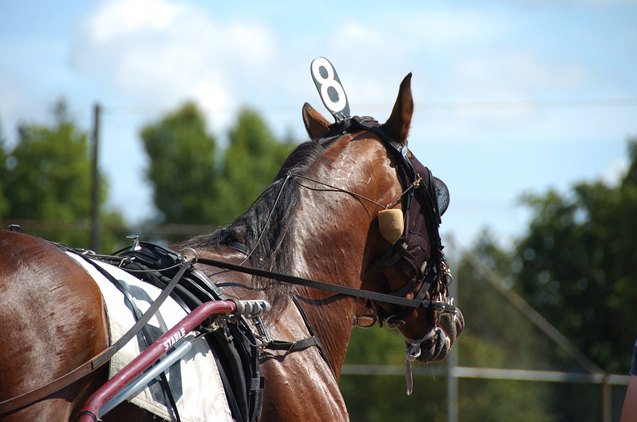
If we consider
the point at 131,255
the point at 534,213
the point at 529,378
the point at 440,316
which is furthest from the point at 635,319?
the point at 131,255

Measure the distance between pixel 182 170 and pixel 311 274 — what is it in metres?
50.2

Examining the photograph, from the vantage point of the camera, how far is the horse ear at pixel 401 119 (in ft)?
13.3

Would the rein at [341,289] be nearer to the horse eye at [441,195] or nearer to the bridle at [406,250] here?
the bridle at [406,250]

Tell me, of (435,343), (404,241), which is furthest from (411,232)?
(435,343)

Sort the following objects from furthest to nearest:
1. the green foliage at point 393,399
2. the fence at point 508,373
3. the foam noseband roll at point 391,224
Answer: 1. the green foliage at point 393,399
2. the fence at point 508,373
3. the foam noseband roll at point 391,224

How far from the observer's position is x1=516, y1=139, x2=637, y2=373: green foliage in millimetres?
22031

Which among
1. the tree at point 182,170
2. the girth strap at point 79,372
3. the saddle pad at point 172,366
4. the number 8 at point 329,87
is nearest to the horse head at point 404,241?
the number 8 at point 329,87

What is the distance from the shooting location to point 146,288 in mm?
3127

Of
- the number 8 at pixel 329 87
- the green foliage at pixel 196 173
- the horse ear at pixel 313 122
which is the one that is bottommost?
the green foliage at pixel 196 173

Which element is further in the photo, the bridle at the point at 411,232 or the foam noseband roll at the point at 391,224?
the bridle at the point at 411,232

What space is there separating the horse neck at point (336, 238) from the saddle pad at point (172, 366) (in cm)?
70

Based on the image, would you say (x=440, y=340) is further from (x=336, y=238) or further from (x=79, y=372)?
(x=79, y=372)

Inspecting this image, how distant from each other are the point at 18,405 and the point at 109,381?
270 millimetres

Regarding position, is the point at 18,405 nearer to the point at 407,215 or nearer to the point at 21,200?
the point at 407,215
